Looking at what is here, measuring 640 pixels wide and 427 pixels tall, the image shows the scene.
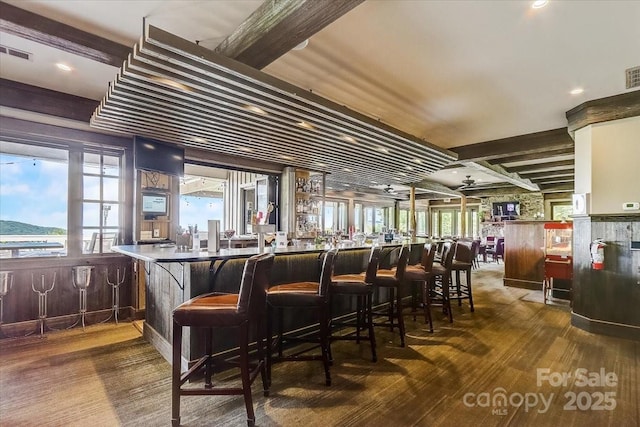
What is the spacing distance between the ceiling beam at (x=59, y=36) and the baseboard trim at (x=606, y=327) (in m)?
6.33

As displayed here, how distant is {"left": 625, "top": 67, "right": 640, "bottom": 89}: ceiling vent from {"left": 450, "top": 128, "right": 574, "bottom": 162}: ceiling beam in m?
1.85

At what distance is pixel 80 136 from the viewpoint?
14.2 feet

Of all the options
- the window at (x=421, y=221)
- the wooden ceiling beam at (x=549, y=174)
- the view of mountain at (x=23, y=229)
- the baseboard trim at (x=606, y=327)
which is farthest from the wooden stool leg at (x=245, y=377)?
the window at (x=421, y=221)

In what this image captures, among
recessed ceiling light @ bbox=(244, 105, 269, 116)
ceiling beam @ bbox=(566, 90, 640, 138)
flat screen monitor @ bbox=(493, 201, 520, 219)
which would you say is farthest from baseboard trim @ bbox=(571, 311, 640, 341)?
flat screen monitor @ bbox=(493, 201, 520, 219)

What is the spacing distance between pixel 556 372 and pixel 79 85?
6.05 metres

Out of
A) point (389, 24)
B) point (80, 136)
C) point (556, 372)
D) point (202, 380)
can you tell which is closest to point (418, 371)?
point (556, 372)

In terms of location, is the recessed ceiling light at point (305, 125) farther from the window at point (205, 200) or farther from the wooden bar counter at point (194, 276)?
the window at point (205, 200)

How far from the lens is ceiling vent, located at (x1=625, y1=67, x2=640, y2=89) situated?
343cm

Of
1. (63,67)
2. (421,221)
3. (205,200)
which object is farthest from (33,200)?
(421,221)

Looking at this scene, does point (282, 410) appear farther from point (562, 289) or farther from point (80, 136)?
point (562, 289)

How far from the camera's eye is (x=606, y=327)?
407 centimetres

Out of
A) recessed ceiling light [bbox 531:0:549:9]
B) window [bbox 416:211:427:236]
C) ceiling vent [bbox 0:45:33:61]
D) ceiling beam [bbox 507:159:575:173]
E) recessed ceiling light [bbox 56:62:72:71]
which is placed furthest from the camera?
window [bbox 416:211:427:236]

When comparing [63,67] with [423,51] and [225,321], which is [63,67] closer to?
[225,321]

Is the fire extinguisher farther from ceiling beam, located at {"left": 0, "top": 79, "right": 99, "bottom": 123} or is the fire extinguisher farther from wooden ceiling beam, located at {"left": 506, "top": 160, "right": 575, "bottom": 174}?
ceiling beam, located at {"left": 0, "top": 79, "right": 99, "bottom": 123}
